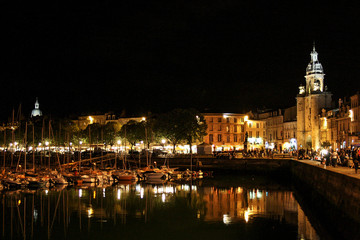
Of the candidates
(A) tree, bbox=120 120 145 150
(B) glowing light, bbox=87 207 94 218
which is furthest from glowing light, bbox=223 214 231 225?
(A) tree, bbox=120 120 145 150

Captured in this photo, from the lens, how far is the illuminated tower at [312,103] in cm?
9644

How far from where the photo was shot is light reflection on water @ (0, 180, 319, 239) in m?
32.2

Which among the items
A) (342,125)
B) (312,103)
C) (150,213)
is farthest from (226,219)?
(312,103)

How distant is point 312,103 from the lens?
97.8 meters

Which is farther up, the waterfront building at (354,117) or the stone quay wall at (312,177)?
the waterfront building at (354,117)

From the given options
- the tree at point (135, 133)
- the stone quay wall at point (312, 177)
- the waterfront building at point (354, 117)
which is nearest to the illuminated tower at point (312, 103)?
the waterfront building at point (354, 117)

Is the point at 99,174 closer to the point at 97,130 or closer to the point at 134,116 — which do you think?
the point at 97,130

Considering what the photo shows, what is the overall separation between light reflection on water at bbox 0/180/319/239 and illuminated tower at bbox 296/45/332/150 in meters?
45.7

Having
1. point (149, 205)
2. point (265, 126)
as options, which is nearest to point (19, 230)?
point (149, 205)

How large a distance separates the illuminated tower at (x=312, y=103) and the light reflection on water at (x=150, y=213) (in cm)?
4574

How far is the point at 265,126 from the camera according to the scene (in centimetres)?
12662

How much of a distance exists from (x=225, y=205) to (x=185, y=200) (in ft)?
16.6

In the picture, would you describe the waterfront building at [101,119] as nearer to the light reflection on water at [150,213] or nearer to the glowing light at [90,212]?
the light reflection on water at [150,213]

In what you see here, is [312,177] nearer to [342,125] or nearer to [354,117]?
[354,117]
